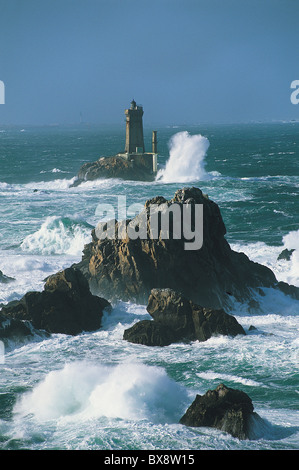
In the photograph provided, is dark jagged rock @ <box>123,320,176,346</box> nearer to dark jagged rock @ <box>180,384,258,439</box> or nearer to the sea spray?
dark jagged rock @ <box>180,384,258,439</box>

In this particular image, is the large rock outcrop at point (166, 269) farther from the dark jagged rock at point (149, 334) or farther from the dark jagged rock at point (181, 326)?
the dark jagged rock at point (149, 334)

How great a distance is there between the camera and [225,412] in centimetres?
1928

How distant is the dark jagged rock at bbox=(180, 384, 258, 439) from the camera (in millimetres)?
18984

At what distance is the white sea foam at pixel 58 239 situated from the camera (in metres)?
45.0

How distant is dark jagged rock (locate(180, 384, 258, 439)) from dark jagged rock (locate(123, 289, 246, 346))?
285 inches

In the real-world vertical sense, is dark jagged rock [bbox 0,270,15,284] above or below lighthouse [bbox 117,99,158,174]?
below

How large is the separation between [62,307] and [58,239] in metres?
18.0

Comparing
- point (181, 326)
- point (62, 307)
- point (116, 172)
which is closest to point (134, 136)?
point (116, 172)

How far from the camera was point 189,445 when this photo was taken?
60.7 ft

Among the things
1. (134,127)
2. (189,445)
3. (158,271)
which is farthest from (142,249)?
(134,127)

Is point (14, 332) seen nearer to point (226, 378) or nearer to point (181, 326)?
point (181, 326)

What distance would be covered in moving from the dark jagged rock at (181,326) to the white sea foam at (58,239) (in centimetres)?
1731

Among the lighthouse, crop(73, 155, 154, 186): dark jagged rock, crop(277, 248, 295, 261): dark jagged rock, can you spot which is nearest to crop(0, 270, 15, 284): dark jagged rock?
crop(277, 248, 295, 261): dark jagged rock

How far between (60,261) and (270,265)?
12617mm
